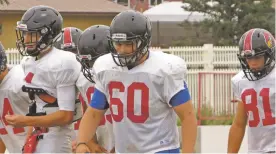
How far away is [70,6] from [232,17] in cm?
1261

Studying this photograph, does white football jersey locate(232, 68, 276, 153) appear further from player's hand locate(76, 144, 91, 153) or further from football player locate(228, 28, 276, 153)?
player's hand locate(76, 144, 91, 153)

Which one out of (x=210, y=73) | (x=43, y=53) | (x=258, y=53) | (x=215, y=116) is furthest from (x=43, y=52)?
(x=210, y=73)

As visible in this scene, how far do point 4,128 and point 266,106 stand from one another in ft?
6.52

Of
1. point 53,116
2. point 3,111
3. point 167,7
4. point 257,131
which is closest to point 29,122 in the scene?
point 53,116

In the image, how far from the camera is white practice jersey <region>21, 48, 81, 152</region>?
5.77 m

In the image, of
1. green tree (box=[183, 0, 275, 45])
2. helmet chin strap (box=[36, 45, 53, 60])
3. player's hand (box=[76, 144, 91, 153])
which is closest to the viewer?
player's hand (box=[76, 144, 91, 153])

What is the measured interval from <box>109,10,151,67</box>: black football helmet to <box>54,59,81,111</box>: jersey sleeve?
76cm

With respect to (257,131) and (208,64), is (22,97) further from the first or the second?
(208,64)

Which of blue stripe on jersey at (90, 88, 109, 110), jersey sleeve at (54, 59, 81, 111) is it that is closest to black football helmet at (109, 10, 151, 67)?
blue stripe on jersey at (90, 88, 109, 110)

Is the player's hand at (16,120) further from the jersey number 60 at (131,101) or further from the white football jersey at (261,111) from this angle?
the white football jersey at (261,111)

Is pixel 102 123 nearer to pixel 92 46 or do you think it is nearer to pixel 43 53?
pixel 92 46

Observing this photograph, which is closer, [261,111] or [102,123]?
[261,111]

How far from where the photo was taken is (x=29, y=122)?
5.62 m

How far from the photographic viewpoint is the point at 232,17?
25.6 metres
